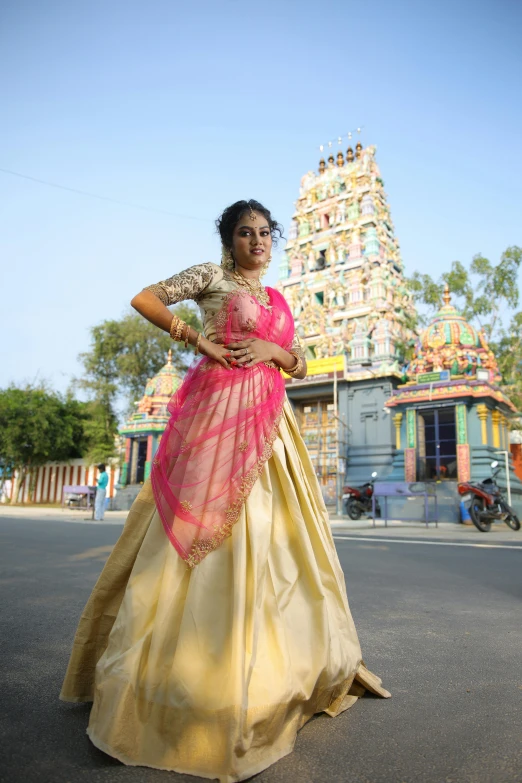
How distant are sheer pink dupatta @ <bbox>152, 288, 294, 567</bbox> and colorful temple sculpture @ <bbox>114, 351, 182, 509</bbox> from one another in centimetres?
2156

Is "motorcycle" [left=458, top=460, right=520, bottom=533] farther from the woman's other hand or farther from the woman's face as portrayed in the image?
the woman's other hand

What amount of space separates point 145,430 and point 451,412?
42.9 feet

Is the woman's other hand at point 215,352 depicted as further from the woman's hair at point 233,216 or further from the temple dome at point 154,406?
the temple dome at point 154,406

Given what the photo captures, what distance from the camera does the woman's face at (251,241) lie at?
207 cm

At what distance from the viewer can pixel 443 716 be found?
1668mm

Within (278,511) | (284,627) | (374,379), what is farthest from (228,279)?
(374,379)

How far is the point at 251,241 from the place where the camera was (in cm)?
207

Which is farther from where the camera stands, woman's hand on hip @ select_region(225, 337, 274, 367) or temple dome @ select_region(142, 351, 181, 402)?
temple dome @ select_region(142, 351, 181, 402)

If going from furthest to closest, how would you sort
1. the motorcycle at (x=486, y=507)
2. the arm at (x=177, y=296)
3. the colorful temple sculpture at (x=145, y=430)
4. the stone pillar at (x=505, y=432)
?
the colorful temple sculpture at (x=145, y=430) → the stone pillar at (x=505, y=432) → the motorcycle at (x=486, y=507) → the arm at (x=177, y=296)

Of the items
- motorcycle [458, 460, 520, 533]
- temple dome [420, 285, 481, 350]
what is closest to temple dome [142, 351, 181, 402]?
temple dome [420, 285, 481, 350]

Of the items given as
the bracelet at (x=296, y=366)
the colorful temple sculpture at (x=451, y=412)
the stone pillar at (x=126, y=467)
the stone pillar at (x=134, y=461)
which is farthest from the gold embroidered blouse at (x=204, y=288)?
the stone pillar at (x=126, y=467)

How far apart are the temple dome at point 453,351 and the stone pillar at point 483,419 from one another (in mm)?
990

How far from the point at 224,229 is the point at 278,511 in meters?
1.10

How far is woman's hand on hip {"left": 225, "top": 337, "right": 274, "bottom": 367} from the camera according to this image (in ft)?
6.21
